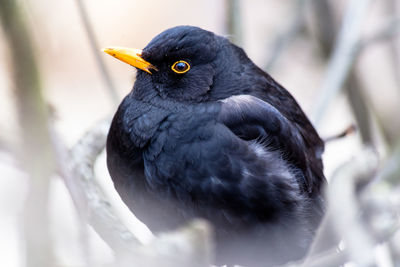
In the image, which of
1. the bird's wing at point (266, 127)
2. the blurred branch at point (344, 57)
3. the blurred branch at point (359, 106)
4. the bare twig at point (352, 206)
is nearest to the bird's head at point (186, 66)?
the bird's wing at point (266, 127)

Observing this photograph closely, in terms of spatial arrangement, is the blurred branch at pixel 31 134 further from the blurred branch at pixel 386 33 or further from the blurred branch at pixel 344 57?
the blurred branch at pixel 386 33

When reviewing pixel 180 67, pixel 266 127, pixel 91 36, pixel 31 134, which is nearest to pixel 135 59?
pixel 180 67

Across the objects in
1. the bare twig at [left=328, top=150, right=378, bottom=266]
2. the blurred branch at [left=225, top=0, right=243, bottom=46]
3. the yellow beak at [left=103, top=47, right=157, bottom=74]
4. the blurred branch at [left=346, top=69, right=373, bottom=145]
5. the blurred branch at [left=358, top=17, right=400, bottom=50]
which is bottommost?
the blurred branch at [left=346, top=69, right=373, bottom=145]

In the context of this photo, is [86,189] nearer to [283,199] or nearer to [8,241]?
[283,199]

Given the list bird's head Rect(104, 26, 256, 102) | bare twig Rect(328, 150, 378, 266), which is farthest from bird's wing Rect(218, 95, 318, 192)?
bare twig Rect(328, 150, 378, 266)

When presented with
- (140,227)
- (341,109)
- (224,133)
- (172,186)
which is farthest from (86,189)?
(341,109)

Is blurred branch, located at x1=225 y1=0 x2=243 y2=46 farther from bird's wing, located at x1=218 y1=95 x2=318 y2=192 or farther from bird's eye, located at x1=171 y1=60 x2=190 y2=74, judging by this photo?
bird's wing, located at x1=218 y1=95 x2=318 y2=192

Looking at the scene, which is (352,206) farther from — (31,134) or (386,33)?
(386,33)
